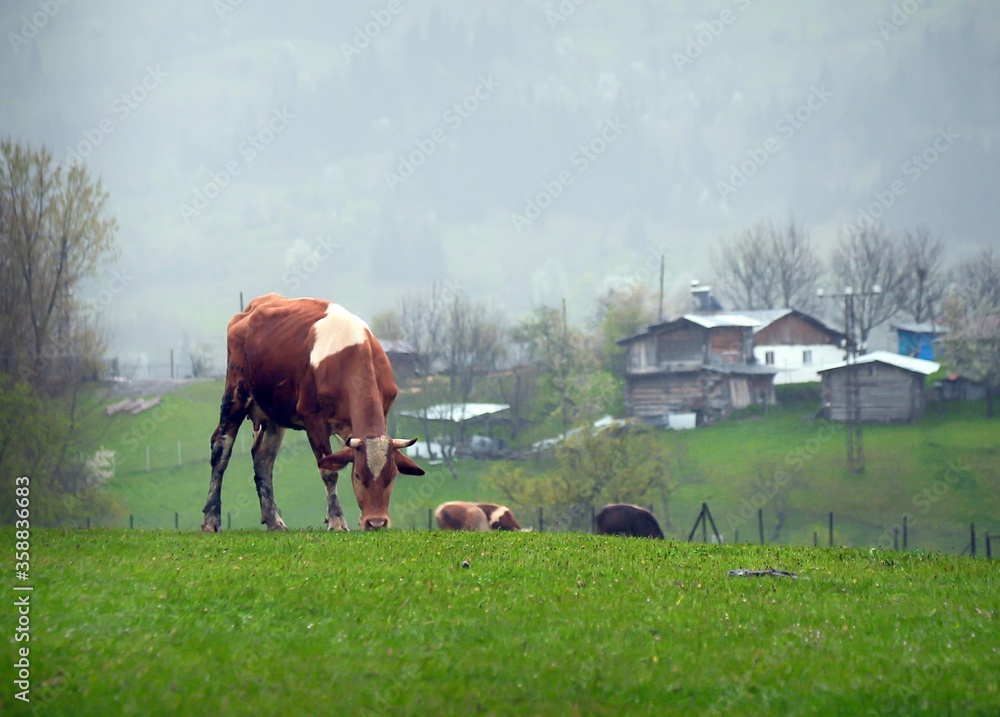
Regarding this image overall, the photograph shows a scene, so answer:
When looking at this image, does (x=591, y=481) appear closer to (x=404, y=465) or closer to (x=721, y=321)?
(x=721, y=321)

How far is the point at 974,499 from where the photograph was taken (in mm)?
65312

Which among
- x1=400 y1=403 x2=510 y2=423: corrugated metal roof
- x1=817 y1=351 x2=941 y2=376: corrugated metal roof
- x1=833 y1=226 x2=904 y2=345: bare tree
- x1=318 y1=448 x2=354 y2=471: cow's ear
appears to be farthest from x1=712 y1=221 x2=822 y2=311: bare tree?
x1=318 y1=448 x2=354 y2=471: cow's ear

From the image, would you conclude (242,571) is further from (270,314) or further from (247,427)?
(247,427)

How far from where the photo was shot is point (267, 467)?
18.5m

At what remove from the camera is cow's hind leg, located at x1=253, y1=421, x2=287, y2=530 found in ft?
59.9

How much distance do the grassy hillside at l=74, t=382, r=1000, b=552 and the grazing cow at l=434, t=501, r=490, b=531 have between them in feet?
63.8

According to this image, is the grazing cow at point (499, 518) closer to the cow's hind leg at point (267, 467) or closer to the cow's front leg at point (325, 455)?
the cow's hind leg at point (267, 467)

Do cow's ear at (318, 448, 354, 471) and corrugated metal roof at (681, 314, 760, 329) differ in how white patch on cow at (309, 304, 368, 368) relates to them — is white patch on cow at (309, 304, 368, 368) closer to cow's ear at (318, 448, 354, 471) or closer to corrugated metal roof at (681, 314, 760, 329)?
cow's ear at (318, 448, 354, 471)

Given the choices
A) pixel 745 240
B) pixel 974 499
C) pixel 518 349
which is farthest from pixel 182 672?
pixel 745 240

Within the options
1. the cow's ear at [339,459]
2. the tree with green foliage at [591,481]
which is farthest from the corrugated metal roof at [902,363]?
the cow's ear at [339,459]

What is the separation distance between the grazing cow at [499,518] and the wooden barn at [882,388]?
4829cm

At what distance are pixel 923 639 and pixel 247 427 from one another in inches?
3350

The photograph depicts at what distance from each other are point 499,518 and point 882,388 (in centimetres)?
5365

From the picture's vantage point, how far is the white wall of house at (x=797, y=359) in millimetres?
96188
